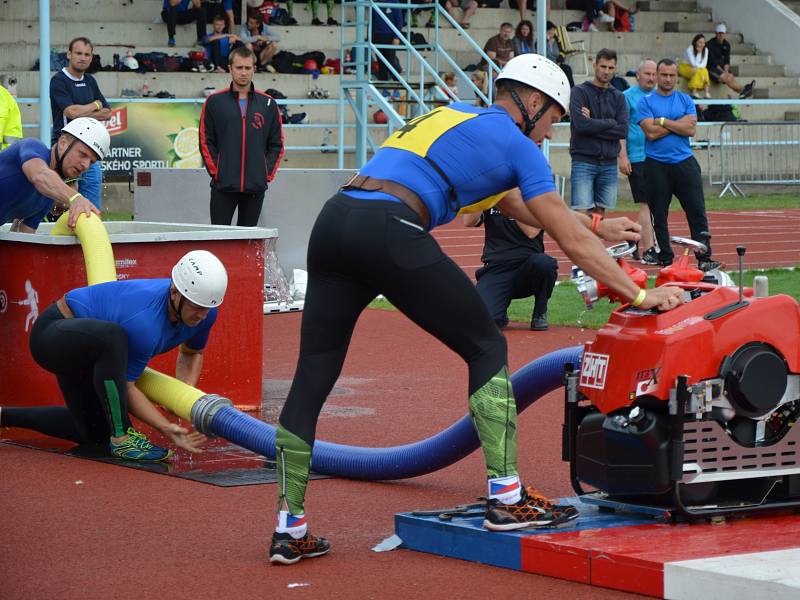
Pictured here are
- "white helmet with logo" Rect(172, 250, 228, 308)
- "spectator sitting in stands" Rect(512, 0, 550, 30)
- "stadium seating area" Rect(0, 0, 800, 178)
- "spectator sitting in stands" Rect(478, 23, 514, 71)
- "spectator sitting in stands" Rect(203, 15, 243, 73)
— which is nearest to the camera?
"white helmet with logo" Rect(172, 250, 228, 308)

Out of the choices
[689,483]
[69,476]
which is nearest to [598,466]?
[689,483]

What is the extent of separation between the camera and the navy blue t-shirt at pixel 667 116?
48.1 feet

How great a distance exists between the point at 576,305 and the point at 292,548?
8.01 m

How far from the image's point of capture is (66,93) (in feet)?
41.8

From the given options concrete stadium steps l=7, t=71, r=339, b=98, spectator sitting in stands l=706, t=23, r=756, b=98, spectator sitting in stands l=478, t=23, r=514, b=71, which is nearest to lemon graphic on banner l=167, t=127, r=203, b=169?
concrete stadium steps l=7, t=71, r=339, b=98

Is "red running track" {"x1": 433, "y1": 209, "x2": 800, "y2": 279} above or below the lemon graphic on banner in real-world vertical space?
below

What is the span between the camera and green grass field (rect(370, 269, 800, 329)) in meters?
11.9

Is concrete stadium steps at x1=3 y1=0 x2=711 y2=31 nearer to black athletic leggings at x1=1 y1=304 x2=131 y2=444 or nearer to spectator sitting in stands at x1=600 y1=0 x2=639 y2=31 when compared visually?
spectator sitting in stands at x1=600 y1=0 x2=639 y2=31

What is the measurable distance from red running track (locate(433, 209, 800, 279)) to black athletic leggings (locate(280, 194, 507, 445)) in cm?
1006

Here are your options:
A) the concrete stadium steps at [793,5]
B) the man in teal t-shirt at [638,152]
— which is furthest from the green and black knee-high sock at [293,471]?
the concrete stadium steps at [793,5]

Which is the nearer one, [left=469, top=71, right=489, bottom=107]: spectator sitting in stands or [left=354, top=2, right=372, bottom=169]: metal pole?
[left=354, top=2, right=372, bottom=169]: metal pole

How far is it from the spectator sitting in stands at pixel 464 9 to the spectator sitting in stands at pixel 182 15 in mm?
5456

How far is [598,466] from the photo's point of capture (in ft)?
17.7

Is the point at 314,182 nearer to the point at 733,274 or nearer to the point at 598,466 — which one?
the point at 733,274
